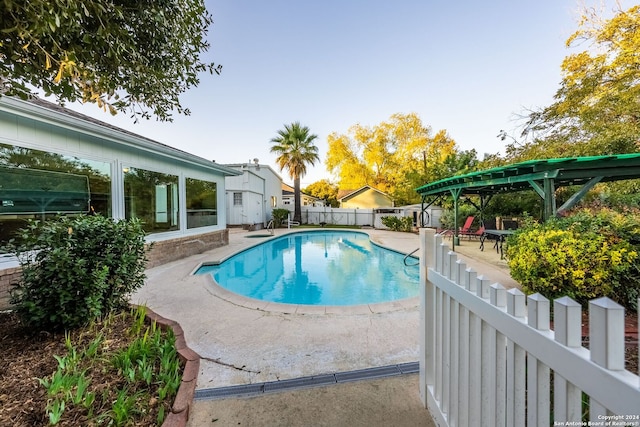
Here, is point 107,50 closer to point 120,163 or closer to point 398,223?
point 120,163

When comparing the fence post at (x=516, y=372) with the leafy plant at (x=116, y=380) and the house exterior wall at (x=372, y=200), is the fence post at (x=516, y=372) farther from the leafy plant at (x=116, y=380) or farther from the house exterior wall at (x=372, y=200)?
the house exterior wall at (x=372, y=200)

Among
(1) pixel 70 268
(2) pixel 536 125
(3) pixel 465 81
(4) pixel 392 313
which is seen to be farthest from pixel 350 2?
(2) pixel 536 125

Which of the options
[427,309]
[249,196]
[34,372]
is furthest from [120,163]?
[249,196]

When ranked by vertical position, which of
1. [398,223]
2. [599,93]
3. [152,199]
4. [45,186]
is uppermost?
[599,93]

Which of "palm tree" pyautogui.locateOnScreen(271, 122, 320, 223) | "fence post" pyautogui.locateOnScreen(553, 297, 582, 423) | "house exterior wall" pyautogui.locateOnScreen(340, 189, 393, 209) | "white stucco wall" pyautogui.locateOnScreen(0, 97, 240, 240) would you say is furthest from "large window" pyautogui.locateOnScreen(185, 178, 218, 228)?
"house exterior wall" pyautogui.locateOnScreen(340, 189, 393, 209)

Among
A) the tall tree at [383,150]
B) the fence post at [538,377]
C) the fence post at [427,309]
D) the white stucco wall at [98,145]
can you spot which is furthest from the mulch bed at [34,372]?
the tall tree at [383,150]

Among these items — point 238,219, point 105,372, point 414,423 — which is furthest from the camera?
point 238,219

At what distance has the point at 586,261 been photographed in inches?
132

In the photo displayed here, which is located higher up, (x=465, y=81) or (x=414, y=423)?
(x=465, y=81)

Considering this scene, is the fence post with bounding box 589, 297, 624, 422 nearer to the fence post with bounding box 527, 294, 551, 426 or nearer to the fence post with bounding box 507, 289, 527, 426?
the fence post with bounding box 527, 294, 551, 426

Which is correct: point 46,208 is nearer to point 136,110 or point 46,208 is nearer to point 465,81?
point 136,110

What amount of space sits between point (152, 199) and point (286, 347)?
22.9 ft

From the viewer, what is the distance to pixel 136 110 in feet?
12.0

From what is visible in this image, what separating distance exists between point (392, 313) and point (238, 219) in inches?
605
